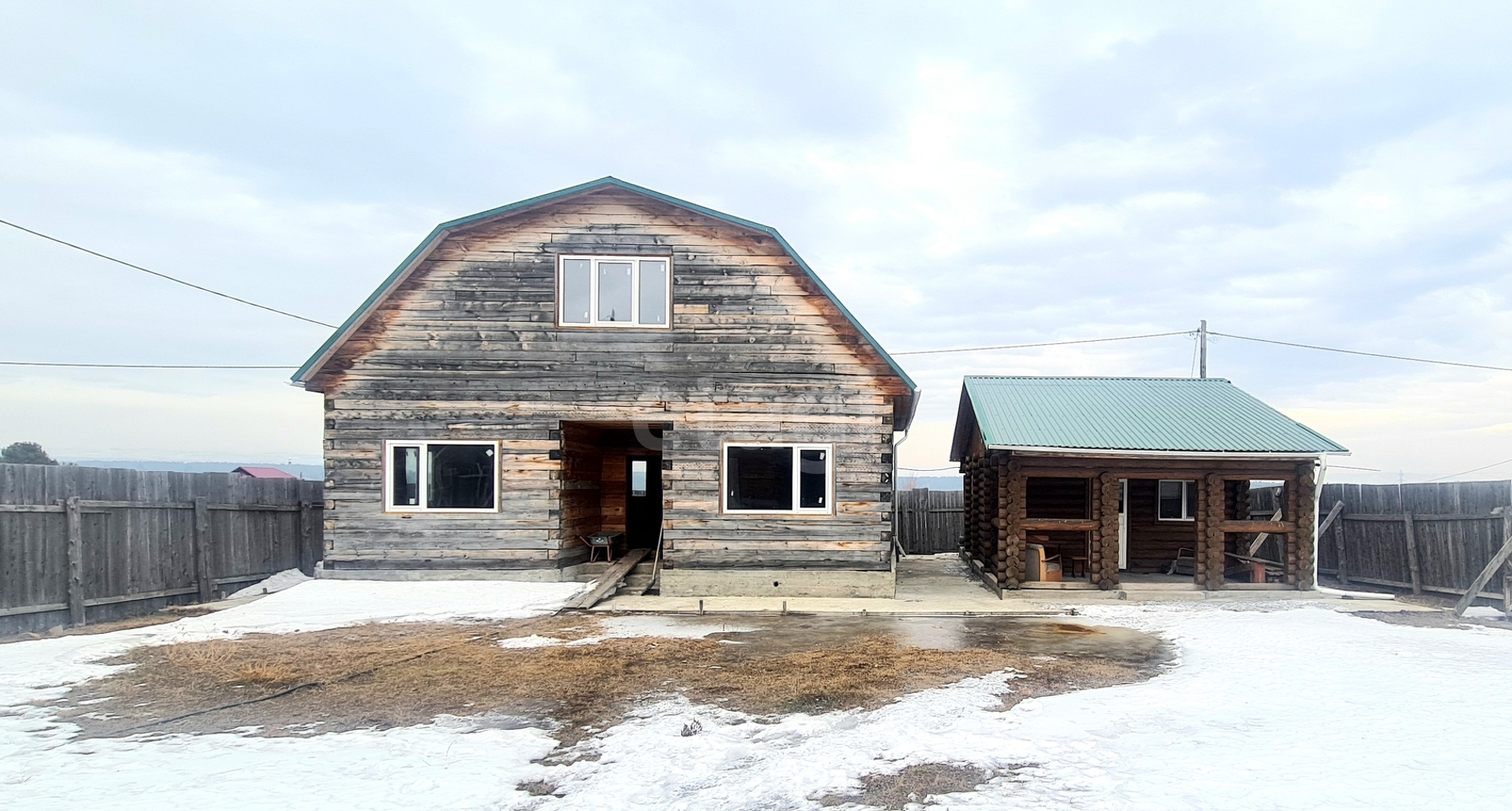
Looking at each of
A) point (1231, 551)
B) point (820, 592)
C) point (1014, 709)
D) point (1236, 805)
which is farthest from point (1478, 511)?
point (1236, 805)

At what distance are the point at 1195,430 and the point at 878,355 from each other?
6157 mm

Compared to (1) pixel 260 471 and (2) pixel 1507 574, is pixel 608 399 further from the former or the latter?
(1) pixel 260 471

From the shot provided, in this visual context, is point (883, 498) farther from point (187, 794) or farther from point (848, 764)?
point (187, 794)

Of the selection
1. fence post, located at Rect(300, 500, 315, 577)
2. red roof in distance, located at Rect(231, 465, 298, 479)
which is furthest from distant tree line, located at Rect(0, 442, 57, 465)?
fence post, located at Rect(300, 500, 315, 577)

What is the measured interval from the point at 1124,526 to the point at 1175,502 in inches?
49.4

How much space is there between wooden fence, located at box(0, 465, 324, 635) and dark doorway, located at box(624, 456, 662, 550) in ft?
22.7

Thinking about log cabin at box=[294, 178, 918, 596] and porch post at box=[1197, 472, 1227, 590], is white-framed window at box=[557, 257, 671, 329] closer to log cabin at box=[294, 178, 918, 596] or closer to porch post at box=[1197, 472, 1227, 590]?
log cabin at box=[294, 178, 918, 596]

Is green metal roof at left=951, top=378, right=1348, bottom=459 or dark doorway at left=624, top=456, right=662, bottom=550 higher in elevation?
green metal roof at left=951, top=378, right=1348, bottom=459

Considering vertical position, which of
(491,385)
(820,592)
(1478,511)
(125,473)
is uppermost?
(491,385)

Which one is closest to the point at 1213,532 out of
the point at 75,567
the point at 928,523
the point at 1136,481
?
the point at 1136,481

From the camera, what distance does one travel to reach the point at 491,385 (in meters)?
15.0

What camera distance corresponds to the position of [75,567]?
12.1m

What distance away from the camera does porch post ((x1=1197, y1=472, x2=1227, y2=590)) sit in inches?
607

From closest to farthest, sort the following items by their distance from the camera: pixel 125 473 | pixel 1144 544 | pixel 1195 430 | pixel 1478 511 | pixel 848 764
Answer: pixel 848 764
pixel 125 473
pixel 1478 511
pixel 1195 430
pixel 1144 544
